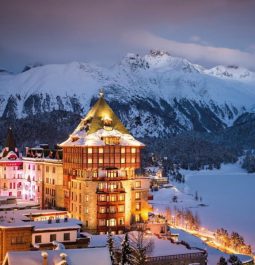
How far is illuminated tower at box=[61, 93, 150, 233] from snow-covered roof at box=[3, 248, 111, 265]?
41238 millimetres

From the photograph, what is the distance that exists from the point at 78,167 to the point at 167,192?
10057cm

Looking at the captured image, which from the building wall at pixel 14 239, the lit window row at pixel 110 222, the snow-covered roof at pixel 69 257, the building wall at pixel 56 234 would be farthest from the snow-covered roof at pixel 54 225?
the snow-covered roof at pixel 69 257

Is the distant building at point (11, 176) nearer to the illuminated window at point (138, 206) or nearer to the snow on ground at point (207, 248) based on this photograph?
the illuminated window at point (138, 206)

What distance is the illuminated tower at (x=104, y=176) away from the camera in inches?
3088

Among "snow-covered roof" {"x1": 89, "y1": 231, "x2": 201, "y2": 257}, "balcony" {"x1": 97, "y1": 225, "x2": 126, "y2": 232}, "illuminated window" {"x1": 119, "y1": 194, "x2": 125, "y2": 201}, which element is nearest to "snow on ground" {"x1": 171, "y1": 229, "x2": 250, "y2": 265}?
"snow-covered roof" {"x1": 89, "y1": 231, "x2": 201, "y2": 257}

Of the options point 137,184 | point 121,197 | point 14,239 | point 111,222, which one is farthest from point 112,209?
point 14,239

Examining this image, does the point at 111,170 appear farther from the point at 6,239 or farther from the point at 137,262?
the point at 137,262

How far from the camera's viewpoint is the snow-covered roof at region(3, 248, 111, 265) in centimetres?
3534

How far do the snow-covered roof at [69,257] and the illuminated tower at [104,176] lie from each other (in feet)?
135

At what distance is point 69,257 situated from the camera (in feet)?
117

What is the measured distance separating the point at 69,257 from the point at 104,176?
143ft

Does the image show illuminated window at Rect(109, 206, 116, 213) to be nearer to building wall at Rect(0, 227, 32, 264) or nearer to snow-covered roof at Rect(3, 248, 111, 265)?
building wall at Rect(0, 227, 32, 264)

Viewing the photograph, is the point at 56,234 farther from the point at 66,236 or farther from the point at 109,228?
the point at 109,228

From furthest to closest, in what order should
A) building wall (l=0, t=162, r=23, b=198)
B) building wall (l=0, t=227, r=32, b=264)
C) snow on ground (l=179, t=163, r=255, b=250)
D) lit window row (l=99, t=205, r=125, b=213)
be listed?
snow on ground (l=179, t=163, r=255, b=250), building wall (l=0, t=162, r=23, b=198), lit window row (l=99, t=205, r=125, b=213), building wall (l=0, t=227, r=32, b=264)
